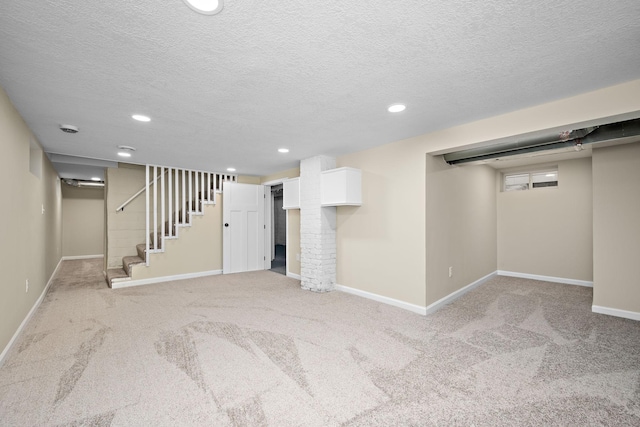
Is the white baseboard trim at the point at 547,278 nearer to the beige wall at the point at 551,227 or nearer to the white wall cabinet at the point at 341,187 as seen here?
the beige wall at the point at 551,227

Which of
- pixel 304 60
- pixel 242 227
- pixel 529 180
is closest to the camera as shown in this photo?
pixel 304 60

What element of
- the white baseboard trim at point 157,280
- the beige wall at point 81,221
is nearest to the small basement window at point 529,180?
the white baseboard trim at point 157,280

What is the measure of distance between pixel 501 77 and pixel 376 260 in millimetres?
2662

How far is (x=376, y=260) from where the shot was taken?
4.04m

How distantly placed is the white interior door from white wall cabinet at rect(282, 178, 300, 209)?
4.72ft

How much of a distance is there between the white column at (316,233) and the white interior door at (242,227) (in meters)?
2.02

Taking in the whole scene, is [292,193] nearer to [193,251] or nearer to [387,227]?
[387,227]

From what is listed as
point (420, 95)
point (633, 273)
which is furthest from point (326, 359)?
point (633, 273)

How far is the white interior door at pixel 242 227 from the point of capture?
6023 millimetres

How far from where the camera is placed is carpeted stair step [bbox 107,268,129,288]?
4804mm

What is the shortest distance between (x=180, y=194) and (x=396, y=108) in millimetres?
5204

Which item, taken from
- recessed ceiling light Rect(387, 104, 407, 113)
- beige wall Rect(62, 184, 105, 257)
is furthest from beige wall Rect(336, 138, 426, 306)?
beige wall Rect(62, 184, 105, 257)

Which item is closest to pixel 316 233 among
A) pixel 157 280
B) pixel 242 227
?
pixel 242 227

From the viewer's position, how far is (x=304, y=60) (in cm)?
182
